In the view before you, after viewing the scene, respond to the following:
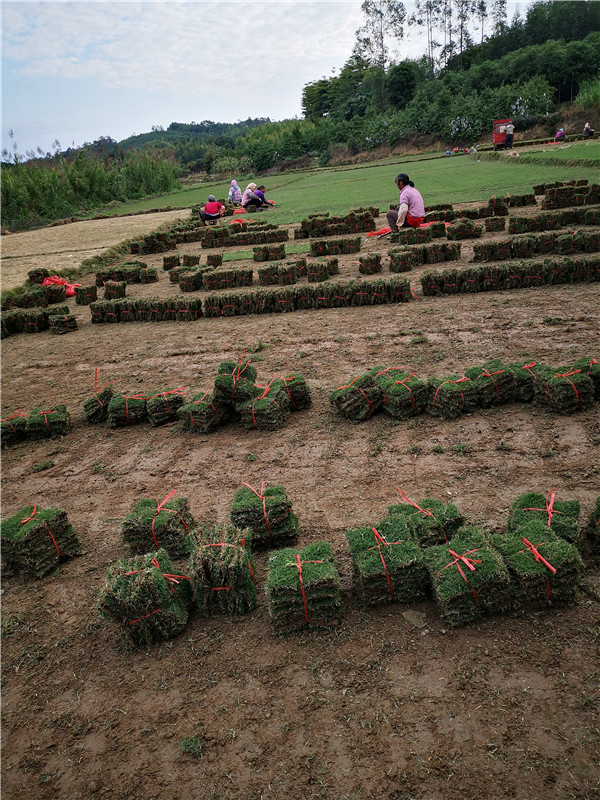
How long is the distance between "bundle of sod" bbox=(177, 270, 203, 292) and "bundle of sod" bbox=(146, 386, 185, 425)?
9250 mm

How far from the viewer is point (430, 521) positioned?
Result: 5.14m

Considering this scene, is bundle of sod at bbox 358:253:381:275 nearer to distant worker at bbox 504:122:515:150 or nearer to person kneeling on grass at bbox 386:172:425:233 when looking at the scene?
person kneeling on grass at bbox 386:172:425:233

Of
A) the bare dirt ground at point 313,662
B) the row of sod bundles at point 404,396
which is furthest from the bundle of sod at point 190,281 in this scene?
the row of sod bundles at point 404,396

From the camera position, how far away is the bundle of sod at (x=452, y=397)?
7465 mm

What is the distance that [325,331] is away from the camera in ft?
39.7

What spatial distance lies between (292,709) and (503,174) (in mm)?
32281

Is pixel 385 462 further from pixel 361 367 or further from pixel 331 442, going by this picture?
pixel 361 367

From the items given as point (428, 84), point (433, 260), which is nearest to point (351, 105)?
point (428, 84)

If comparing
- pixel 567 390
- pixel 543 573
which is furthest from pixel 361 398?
pixel 543 573

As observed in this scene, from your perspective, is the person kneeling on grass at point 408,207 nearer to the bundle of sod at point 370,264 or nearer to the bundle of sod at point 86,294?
the bundle of sod at point 370,264

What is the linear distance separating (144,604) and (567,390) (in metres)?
5.82

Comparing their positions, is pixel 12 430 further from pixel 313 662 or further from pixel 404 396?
pixel 313 662

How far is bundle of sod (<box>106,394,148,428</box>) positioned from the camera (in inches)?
353

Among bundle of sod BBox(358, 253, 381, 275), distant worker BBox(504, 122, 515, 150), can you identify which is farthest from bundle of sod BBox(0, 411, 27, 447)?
distant worker BBox(504, 122, 515, 150)
